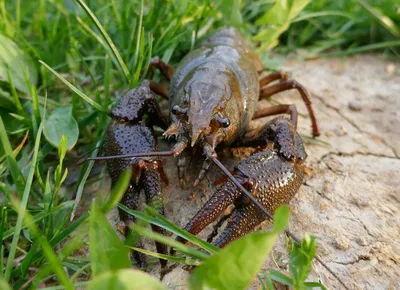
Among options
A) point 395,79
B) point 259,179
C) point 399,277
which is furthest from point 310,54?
point 399,277

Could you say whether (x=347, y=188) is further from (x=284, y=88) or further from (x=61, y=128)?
(x=61, y=128)

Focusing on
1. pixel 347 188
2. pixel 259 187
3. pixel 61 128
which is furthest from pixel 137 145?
pixel 347 188

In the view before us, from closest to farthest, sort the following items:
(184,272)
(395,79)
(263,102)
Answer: (184,272) < (263,102) < (395,79)

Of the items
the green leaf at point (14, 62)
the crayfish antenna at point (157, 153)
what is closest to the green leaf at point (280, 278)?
the crayfish antenna at point (157, 153)

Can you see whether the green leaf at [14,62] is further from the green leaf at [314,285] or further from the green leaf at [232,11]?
the green leaf at [314,285]

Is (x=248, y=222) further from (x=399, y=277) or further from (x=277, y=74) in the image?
(x=277, y=74)

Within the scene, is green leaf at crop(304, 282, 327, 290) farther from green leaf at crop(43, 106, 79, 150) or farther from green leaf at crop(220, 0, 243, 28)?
green leaf at crop(220, 0, 243, 28)

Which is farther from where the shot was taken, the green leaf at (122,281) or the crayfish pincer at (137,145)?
the crayfish pincer at (137,145)
